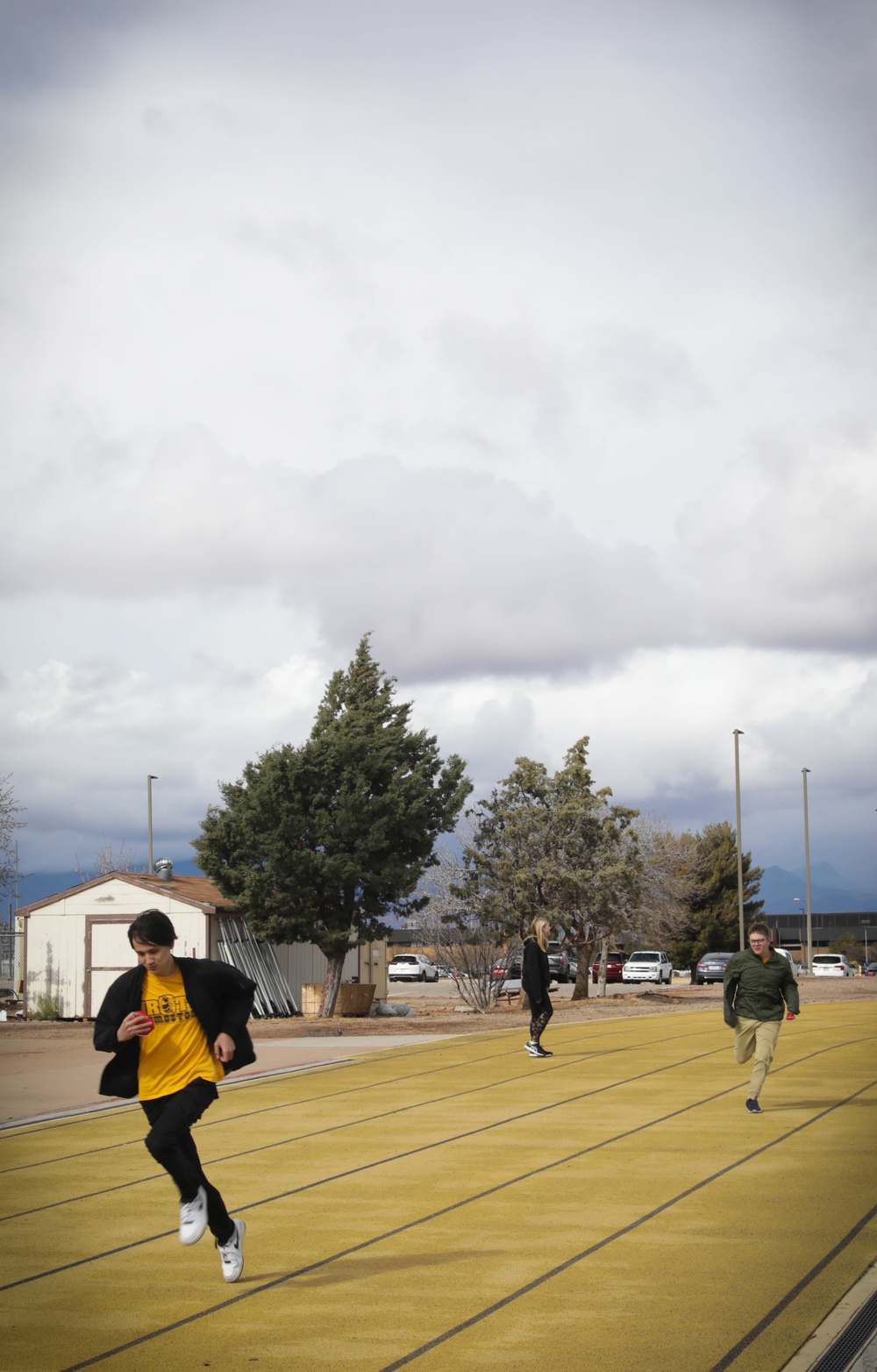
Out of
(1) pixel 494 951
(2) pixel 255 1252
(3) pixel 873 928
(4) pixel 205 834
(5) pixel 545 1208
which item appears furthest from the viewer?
(3) pixel 873 928

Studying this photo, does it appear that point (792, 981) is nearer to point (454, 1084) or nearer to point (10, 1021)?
point (454, 1084)

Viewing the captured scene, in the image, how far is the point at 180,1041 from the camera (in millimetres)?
6578

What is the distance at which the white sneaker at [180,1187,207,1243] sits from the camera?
6344 millimetres

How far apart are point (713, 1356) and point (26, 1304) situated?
320 centimetres

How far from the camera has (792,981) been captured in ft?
39.6

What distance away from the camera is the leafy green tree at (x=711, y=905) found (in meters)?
67.3

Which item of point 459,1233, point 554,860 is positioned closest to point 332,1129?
point 459,1233

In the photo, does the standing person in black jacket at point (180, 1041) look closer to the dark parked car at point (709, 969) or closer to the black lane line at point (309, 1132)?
the black lane line at point (309, 1132)

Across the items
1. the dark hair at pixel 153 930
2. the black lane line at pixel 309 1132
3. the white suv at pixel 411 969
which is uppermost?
the dark hair at pixel 153 930

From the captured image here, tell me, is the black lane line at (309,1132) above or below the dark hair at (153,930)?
below

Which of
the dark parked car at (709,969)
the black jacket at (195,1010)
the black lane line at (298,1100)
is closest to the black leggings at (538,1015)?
the black lane line at (298,1100)

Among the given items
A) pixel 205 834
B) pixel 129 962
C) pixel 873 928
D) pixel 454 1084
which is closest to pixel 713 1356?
pixel 454 1084

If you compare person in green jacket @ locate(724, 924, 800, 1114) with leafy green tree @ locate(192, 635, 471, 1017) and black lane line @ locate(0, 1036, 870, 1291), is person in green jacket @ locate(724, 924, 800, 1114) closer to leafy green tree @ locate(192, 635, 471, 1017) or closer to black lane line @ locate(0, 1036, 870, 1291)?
black lane line @ locate(0, 1036, 870, 1291)

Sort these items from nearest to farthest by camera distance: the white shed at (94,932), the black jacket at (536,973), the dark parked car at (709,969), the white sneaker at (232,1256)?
the white sneaker at (232,1256)
the black jacket at (536,973)
the white shed at (94,932)
the dark parked car at (709,969)
